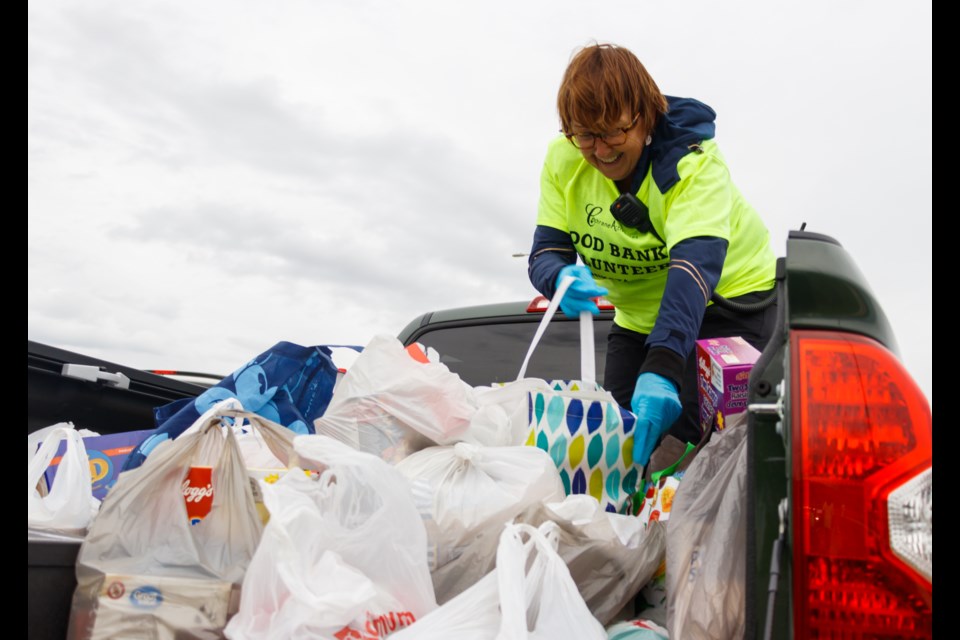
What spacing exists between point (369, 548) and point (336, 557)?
66mm

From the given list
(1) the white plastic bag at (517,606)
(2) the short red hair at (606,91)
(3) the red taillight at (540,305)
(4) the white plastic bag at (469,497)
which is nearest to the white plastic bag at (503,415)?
(4) the white plastic bag at (469,497)

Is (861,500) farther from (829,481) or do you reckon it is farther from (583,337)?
(583,337)

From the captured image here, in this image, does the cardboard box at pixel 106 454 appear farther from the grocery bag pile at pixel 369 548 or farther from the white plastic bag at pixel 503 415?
the white plastic bag at pixel 503 415

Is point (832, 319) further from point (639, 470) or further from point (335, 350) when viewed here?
point (335, 350)

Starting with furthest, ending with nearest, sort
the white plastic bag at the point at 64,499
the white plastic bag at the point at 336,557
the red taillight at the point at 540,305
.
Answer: the red taillight at the point at 540,305
the white plastic bag at the point at 64,499
the white plastic bag at the point at 336,557

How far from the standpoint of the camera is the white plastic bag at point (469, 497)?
1.52 meters

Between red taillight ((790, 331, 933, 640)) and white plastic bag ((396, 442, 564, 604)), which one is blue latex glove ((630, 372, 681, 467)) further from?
red taillight ((790, 331, 933, 640))

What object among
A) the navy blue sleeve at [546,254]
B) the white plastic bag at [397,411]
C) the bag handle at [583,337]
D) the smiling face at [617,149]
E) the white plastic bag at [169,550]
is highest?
the smiling face at [617,149]

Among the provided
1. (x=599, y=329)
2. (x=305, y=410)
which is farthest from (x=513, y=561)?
(x=599, y=329)

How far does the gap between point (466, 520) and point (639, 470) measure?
724 millimetres

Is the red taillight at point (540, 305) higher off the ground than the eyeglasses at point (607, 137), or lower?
lower

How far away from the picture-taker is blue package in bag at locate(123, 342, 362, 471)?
2236mm

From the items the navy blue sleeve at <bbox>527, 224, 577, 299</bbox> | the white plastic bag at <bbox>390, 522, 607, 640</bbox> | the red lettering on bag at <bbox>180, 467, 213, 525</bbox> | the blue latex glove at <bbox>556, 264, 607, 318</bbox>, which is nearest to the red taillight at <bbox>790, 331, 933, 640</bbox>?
the white plastic bag at <bbox>390, 522, 607, 640</bbox>

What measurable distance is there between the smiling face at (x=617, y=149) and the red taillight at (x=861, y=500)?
147 cm
